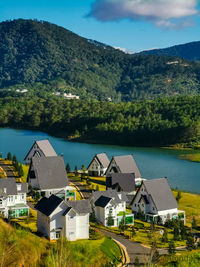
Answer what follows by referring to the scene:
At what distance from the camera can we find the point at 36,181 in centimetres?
3969

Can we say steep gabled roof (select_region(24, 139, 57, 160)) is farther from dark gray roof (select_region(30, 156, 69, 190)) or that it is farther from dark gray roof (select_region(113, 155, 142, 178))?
dark gray roof (select_region(30, 156, 69, 190))

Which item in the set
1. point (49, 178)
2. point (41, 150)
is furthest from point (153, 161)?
point (49, 178)

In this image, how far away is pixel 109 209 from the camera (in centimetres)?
3206

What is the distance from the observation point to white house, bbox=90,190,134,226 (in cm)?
3200

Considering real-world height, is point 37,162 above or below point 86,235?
above

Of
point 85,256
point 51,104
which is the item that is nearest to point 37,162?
point 85,256

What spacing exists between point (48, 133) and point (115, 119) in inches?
731

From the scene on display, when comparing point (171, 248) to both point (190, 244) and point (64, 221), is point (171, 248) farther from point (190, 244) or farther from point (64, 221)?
point (64, 221)

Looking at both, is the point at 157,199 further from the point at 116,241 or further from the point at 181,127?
the point at 181,127

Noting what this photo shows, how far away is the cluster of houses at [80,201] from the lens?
2809 cm

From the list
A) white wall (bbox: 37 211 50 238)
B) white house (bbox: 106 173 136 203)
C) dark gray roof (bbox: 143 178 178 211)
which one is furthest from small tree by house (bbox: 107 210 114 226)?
white house (bbox: 106 173 136 203)

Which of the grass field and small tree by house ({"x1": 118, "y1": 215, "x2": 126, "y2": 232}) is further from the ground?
small tree by house ({"x1": 118, "y1": 215, "x2": 126, "y2": 232})

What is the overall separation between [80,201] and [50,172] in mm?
11505

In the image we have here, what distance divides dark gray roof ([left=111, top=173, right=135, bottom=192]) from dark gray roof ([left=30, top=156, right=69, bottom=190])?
4.51m
